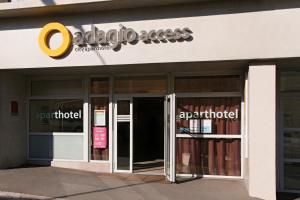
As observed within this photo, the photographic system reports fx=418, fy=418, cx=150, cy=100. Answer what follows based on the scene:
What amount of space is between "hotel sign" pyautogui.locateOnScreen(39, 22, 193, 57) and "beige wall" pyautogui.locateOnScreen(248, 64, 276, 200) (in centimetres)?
196

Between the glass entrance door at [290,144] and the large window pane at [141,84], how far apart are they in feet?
11.1

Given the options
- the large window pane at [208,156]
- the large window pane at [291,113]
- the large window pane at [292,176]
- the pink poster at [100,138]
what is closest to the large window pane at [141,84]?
the pink poster at [100,138]

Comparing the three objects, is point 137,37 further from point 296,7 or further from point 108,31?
point 296,7

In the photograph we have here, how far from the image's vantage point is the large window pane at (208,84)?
11500mm

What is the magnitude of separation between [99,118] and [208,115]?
131 inches

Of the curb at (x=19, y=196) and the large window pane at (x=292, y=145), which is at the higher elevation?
the large window pane at (x=292, y=145)

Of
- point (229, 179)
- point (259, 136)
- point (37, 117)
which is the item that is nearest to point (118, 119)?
point (37, 117)

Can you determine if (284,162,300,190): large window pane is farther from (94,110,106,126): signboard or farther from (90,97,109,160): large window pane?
(94,110,106,126): signboard

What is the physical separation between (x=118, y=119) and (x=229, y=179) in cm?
365

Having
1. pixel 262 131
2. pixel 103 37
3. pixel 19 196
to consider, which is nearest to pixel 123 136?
pixel 103 37

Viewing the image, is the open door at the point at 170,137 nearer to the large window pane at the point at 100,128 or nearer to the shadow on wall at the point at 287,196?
the large window pane at the point at 100,128

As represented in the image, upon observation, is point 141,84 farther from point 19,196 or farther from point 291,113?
point 19,196

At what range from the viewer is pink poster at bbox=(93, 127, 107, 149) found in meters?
12.6

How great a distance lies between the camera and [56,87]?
13.1 m
